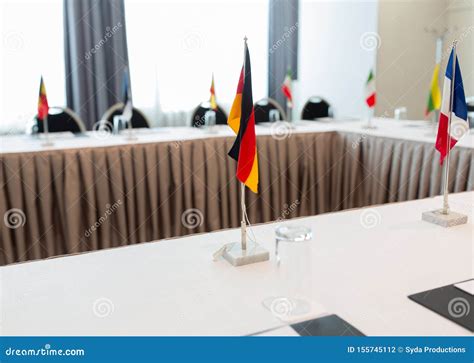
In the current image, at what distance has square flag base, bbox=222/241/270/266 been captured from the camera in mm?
1107

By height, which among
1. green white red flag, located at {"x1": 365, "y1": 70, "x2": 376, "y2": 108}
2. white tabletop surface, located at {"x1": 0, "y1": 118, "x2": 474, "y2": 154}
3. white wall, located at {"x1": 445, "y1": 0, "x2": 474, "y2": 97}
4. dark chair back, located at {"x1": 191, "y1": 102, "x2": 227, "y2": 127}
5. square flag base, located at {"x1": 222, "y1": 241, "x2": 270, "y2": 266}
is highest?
white wall, located at {"x1": 445, "y1": 0, "x2": 474, "y2": 97}

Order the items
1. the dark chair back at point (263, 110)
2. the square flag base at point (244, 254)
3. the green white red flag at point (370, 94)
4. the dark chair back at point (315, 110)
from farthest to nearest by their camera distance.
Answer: the dark chair back at point (315, 110), the dark chair back at point (263, 110), the green white red flag at point (370, 94), the square flag base at point (244, 254)

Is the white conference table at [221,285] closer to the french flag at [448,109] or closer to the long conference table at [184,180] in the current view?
the french flag at [448,109]

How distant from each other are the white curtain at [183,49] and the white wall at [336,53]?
0.67 metres

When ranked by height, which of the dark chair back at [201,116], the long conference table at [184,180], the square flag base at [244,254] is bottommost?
the long conference table at [184,180]

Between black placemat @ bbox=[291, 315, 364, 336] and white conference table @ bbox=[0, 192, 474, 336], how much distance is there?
0.02 m

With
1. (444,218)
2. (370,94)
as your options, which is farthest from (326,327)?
(370,94)

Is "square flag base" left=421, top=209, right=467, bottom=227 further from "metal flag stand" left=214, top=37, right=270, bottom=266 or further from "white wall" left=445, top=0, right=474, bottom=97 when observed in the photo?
"white wall" left=445, top=0, right=474, bottom=97

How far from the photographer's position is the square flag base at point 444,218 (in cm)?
137

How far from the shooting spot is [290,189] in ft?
10.1

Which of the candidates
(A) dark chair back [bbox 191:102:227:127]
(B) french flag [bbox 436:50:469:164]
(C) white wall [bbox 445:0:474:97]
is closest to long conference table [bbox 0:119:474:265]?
(A) dark chair back [bbox 191:102:227:127]

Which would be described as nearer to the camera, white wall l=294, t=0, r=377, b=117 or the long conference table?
the long conference table

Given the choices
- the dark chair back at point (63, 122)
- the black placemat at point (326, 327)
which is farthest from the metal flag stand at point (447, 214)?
the dark chair back at point (63, 122)

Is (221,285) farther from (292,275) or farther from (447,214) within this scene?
(447,214)
